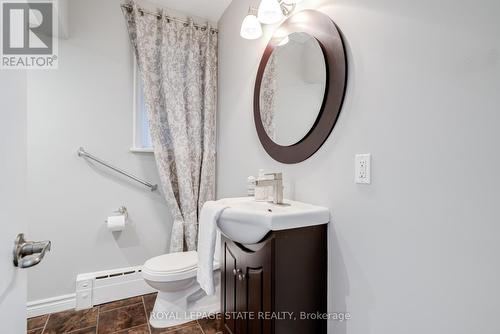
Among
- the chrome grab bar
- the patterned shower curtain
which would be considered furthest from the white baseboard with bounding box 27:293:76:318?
the chrome grab bar

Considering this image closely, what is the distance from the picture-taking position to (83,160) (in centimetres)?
188

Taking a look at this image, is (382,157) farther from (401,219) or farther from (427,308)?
(427,308)

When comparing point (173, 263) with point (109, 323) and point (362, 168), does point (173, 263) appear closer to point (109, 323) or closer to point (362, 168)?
point (109, 323)

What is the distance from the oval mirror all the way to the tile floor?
134 cm

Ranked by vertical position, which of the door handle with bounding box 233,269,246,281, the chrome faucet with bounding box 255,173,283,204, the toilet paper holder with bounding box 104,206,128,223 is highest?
the chrome faucet with bounding box 255,173,283,204

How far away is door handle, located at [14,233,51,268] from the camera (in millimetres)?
568

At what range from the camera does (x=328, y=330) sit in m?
1.11

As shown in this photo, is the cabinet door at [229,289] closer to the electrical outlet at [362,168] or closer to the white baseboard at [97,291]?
the electrical outlet at [362,168]

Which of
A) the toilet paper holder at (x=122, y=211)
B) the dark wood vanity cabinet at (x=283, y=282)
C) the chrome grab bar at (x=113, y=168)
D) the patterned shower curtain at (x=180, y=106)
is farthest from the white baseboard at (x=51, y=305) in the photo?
the dark wood vanity cabinet at (x=283, y=282)

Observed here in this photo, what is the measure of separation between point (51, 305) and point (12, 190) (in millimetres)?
1791

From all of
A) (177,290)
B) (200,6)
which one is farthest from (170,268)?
(200,6)

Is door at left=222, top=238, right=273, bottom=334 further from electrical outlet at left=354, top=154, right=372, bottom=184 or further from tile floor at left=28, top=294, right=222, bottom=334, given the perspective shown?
electrical outlet at left=354, top=154, right=372, bottom=184

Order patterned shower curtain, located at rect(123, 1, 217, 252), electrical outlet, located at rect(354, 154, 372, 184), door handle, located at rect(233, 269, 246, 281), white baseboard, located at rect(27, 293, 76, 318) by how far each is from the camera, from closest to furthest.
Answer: electrical outlet, located at rect(354, 154, 372, 184) < door handle, located at rect(233, 269, 246, 281) < white baseboard, located at rect(27, 293, 76, 318) < patterned shower curtain, located at rect(123, 1, 217, 252)

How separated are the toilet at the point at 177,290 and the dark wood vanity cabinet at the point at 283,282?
1.50ft
